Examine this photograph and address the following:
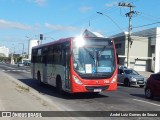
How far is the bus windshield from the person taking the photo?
17406 mm

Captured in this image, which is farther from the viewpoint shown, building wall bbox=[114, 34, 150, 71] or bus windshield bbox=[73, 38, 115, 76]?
building wall bbox=[114, 34, 150, 71]

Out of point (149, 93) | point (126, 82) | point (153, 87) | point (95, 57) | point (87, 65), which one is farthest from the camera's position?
point (126, 82)

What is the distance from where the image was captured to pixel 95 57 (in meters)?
17.7

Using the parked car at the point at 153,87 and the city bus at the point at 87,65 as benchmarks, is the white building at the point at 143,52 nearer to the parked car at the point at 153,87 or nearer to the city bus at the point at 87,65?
the parked car at the point at 153,87

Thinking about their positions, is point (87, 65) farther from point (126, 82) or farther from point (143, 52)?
point (143, 52)

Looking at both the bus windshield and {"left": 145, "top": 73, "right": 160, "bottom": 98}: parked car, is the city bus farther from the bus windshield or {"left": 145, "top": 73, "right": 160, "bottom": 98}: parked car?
{"left": 145, "top": 73, "right": 160, "bottom": 98}: parked car

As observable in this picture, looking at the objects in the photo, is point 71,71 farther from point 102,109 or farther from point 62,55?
point 102,109

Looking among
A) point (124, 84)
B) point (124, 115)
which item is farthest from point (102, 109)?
point (124, 84)

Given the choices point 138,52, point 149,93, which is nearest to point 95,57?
point 149,93

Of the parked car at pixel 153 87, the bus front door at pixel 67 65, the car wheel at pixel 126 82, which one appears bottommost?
the car wheel at pixel 126 82

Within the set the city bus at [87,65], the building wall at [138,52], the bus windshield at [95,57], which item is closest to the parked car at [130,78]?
the city bus at [87,65]

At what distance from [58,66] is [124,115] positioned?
7.89 meters

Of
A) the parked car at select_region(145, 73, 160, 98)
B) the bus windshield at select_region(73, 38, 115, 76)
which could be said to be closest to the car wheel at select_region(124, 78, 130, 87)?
the parked car at select_region(145, 73, 160, 98)

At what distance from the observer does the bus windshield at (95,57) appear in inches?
685
